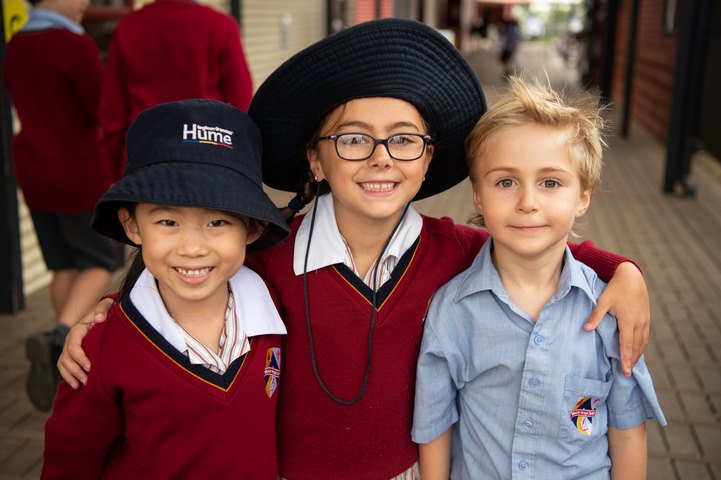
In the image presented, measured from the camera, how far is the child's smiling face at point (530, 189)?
5.85 feet

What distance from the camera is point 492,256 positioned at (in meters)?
1.96

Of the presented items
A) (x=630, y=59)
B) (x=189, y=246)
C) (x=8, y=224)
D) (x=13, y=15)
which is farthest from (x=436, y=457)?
(x=630, y=59)

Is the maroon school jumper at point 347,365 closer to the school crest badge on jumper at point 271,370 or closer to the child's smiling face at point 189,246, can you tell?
the school crest badge on jumper at point 271,370

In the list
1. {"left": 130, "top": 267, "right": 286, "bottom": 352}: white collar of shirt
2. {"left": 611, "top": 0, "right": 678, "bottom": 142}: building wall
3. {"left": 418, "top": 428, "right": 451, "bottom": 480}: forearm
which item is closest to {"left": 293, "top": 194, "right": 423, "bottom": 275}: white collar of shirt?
{"left": 130, "top": 267, "right": 286, "bottom": 352}: white collar of shirt

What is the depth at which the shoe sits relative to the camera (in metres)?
3.43

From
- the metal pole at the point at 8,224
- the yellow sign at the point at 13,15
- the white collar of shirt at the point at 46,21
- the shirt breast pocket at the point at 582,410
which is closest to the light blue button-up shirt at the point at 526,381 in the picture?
the shirt breast pocket at the point at 582,410

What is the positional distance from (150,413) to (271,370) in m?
0.31

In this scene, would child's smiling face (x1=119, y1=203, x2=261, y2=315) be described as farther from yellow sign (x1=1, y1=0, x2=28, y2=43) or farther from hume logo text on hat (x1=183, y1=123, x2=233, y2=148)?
yellow sign (x1=1, y1=0, x2=28, y2=43)

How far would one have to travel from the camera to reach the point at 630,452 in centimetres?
185

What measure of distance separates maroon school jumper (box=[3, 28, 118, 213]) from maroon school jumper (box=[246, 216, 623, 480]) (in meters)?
2.20

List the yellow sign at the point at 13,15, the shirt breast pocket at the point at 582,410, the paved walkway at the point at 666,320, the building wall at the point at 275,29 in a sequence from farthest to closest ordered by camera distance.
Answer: the building wall at the point at 275,29
the yellow sign at the point at 13,15
the paved walkway at the point at 666,320
the shirt breast pocket at the point at 582,410

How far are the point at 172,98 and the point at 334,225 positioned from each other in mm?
2043

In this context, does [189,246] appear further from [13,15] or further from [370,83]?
[13,15]

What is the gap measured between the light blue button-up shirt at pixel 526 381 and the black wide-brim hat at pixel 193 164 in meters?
0.53
